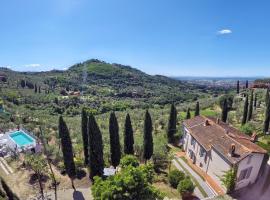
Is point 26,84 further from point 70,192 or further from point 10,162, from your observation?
point 70,192

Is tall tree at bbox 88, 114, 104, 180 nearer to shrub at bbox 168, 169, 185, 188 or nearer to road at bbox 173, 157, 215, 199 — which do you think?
shrub at bbox 168, 169, 185, 188

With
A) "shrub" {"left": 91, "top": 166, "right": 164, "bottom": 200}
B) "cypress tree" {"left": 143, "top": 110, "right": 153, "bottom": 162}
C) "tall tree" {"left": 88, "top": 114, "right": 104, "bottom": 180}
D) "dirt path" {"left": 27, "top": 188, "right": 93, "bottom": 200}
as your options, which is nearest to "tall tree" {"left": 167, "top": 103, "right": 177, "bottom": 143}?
"cypress tree" {"left": 143, "top": 110, "right": 153, "bottom": 162}

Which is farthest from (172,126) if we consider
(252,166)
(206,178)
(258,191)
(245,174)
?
(258,191)

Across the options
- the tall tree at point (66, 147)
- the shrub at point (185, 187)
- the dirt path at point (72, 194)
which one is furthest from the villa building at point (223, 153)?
the tall tree at point (66, 147)

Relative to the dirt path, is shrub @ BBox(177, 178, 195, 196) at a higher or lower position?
higher

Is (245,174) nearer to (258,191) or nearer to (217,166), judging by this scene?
(258,191)

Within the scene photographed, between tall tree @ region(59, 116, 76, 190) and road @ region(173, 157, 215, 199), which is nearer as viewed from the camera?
road @ region(173, 157, 215, 199)
